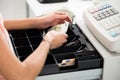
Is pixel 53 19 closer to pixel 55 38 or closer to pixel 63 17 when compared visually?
pixel 63 17

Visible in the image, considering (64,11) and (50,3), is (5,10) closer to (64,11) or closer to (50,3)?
(50,3)

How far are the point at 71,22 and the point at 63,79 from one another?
348mm

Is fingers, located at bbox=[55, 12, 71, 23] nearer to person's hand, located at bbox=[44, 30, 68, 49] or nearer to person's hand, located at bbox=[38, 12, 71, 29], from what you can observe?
person's hand, located at bbox=[38, 12, 71, 29]

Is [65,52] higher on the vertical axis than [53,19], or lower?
lower

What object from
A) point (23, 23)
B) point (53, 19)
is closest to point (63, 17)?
point (53, 19)

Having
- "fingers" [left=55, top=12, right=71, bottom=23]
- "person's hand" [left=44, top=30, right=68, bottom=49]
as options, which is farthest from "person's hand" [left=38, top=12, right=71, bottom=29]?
"person's hand" [left=44, top=30, right=68, bottom=49]

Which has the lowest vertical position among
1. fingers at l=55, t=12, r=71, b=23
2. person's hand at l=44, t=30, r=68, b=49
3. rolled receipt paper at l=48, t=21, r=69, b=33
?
person's hand at l=44, t=30, r=68, b=49

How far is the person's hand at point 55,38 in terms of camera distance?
966 mm

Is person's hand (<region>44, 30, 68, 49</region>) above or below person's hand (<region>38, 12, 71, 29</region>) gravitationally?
below

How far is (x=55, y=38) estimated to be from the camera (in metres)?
1.00

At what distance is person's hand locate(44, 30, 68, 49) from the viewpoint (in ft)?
3.17

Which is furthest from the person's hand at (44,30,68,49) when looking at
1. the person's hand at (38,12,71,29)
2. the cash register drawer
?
the person's hand at (38,12,71,29)

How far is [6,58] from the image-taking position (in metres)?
0.76

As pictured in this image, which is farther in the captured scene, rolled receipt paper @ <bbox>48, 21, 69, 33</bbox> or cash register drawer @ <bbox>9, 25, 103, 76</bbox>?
rolled receipt paper @ <bbox>48, 21, 69, 33</bbox>
